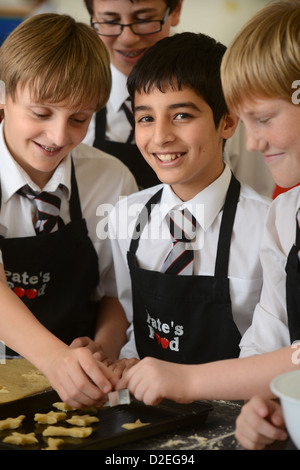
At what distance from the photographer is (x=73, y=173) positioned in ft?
6.02

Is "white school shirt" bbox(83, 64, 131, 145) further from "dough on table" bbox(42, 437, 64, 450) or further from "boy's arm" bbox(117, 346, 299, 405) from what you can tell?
"dough on table" bbox(42, 437, 64, 450)

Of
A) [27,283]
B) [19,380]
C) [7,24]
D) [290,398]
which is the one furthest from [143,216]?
[7,24]

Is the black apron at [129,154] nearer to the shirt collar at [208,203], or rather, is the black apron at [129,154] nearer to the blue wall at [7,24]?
the shirt collar at [208,203]

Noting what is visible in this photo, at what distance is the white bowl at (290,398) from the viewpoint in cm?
88

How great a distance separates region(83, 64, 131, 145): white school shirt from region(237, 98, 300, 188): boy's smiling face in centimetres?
89

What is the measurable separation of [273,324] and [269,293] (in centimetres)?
7

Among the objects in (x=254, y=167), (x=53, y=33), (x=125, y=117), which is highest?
(x=53, y=33)

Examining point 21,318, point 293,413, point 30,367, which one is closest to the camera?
point 293,413

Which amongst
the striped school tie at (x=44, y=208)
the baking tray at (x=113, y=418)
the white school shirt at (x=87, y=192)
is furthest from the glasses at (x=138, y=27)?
the baking tray at (x=113, y=418)

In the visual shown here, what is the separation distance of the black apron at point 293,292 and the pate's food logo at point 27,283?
0.65 meters

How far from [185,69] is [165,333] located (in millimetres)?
627

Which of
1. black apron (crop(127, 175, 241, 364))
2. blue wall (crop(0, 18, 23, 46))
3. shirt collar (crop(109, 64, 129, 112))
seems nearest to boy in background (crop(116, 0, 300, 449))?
black apron (crop(127, 175, 241, 364))
